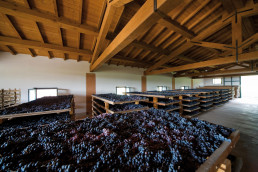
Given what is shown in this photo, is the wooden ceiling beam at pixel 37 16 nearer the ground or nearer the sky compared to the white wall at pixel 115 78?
nearer the sky

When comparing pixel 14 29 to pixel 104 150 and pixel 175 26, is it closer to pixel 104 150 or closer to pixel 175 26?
pixel 104 150

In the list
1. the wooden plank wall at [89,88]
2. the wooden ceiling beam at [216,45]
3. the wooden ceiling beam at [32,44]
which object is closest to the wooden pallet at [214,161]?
the wooden ceiling beam at [216,45]

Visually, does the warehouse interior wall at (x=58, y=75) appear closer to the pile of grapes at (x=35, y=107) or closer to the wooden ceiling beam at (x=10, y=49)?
the wooden ceiling beam at (x=10, y=49)

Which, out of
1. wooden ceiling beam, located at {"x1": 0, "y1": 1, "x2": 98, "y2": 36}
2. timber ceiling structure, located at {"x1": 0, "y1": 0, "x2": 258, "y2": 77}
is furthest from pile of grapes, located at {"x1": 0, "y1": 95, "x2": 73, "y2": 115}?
wooden ceiling beam, located at {"x1": 0, "y1": 1, "x2": 98, "y2": 36}

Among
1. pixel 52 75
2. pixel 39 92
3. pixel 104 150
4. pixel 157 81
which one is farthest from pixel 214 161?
pixel 157 81

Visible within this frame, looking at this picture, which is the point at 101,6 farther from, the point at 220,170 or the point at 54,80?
the point at 54,80

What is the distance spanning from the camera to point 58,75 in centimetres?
556

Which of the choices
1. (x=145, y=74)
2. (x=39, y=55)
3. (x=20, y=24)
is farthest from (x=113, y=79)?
(x=20, y=24)

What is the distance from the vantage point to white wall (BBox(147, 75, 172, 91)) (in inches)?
364

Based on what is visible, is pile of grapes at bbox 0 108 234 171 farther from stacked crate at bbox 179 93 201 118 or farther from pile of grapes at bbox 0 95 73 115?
stacked crate at bbox 179 93 201 118

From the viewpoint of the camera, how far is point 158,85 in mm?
9906

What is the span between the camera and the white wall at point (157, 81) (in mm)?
9255

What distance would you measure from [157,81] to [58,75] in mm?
8884

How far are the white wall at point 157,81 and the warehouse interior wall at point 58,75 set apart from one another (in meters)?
1.94
